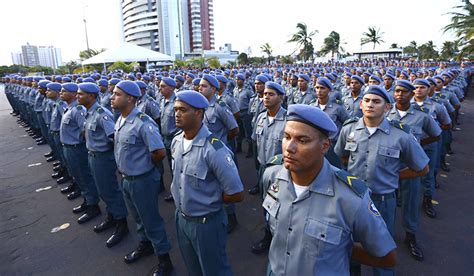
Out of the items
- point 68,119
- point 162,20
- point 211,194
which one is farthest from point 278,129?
point 162,20

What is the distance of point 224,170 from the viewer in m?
2.46

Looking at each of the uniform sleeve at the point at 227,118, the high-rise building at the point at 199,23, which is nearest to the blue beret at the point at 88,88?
the uniform sleeve at the point at 227,118

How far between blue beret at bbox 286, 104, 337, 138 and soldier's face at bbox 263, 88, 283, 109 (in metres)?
2.49

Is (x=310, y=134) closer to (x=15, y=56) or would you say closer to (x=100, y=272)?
(x=100, y=272)

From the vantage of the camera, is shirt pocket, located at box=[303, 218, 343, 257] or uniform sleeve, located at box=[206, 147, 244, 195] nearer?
shirt pocket, located at box=[303, 218, 343, 257]

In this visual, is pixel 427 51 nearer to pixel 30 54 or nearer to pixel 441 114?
pixel 441 114

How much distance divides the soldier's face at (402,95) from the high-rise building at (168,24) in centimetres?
9059

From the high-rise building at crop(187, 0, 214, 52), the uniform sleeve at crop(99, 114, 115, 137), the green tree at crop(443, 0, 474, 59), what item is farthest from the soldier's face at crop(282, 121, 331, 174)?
the high-rise building at crop(187, 0, 214, 52)

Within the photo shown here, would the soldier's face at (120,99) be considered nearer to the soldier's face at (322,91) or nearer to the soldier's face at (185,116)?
the soldier's face at (185,116)

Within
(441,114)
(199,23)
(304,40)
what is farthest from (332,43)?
(199,23)

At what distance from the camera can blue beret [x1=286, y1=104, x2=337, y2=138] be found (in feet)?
4.79

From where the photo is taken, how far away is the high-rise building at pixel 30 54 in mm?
102750

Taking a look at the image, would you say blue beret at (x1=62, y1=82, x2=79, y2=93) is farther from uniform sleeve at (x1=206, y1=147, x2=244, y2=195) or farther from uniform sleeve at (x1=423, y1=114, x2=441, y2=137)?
uniform sleeve at (x1=423, y1=114, x2=441, y2=137)

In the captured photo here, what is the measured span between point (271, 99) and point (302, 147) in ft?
8.55
